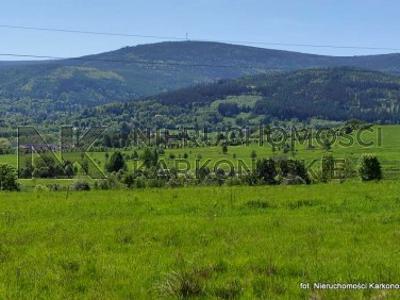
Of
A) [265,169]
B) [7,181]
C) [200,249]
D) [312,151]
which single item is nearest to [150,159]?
[312,151]

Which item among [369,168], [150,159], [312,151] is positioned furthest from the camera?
[312,151]

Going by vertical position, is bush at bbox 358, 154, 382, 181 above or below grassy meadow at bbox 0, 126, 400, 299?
below

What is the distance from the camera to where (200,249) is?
12.4 meters

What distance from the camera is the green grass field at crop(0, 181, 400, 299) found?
9445 mm

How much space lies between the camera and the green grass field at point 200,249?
9.45m

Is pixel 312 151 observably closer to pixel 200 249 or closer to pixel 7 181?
pixel 7 181

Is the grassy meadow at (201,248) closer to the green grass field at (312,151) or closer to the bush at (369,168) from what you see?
the bush at (369,168)

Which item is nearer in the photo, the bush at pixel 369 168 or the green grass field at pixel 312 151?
the bush at pixel 369 168

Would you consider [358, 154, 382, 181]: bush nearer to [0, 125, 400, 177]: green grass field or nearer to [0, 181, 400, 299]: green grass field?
[0, 181, 400, 299]: green grass field

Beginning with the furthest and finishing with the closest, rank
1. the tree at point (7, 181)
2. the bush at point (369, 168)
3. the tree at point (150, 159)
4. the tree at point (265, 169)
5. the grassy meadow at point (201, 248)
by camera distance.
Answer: the tree at point (150, 159), the tree at point (265, 169), the bush at point (369, 168), the tree at point (7, 181), the grassy meadow at point (201, 248)

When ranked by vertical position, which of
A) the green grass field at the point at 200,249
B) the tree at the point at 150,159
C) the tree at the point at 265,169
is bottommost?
the tree at the point at 150,159

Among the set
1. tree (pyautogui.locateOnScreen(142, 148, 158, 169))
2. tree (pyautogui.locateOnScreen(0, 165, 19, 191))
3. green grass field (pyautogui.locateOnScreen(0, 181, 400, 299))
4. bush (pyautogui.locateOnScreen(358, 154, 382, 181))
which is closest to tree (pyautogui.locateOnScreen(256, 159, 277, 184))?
bush (pyautogui.locateOnScreen(358, 154, 382, 181))

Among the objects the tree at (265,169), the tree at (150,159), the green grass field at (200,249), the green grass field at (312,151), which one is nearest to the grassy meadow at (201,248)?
the green grass field at (200,249)

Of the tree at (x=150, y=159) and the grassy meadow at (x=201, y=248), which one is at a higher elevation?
the grassy meadow at (x=201, y=248)
